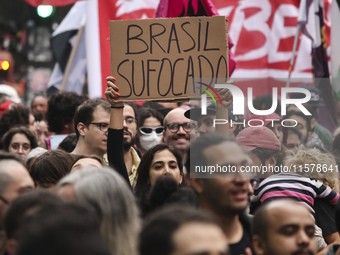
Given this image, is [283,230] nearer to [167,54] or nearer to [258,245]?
[258,245]

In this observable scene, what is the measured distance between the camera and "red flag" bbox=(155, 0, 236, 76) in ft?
24.2

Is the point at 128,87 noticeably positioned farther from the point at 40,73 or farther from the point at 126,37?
the point at 40,73

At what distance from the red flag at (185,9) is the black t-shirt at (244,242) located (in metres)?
3.40

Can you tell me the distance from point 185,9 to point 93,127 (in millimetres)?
1954

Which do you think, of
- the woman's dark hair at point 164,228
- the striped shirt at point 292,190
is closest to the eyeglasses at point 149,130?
the striped shirt at point 292,190

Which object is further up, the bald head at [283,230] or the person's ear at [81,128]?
the bald head at [283,230]

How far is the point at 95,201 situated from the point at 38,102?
7.72 m

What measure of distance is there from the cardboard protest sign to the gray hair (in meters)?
2.01

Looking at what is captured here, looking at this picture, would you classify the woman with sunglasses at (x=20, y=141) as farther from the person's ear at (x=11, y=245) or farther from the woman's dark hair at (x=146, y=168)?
the person's ear at (x=11, y=245)

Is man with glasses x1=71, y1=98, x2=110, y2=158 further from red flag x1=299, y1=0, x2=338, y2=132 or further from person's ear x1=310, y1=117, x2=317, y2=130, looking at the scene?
red flag x1=299, y1=0, x2=338, y2=132

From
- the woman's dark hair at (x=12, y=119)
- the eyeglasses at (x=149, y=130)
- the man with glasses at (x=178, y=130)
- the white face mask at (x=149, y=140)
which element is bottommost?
the woman's dark hair at (x=12, y=119)

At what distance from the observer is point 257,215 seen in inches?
154

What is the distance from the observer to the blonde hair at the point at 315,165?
540cm

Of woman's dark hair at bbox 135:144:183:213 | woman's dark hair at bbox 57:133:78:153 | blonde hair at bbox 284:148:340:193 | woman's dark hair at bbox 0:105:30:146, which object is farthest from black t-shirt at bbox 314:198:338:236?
woman's dark hair at bbox 0:105:30:146
